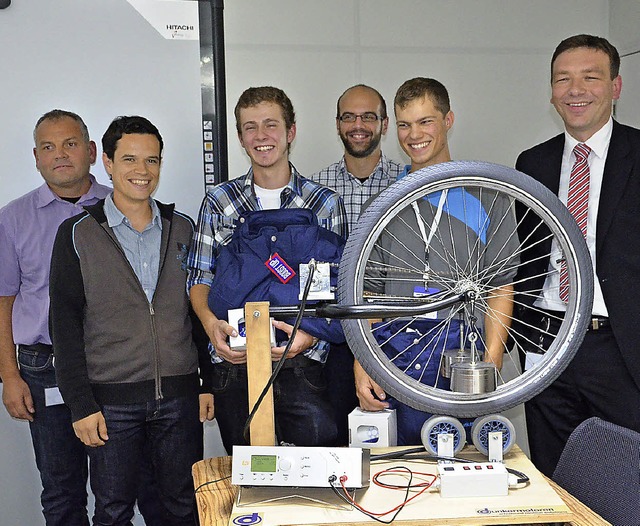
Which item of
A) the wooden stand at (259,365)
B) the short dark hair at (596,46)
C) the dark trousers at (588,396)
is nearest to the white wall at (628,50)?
the short dark hair at (596,46)

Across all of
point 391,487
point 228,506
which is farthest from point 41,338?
point 391,487

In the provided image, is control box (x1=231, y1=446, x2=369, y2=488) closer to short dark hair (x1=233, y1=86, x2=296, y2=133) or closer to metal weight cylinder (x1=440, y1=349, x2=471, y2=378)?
metal weight cylinder (x1=440, y1=349, x2=471, y2=378)

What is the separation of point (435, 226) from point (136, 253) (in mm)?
1021

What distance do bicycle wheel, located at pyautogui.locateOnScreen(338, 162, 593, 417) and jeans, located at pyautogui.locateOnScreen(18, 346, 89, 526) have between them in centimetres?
130

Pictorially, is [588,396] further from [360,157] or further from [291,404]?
[360,157]

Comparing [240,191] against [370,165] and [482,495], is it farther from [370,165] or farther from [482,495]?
[482,495]

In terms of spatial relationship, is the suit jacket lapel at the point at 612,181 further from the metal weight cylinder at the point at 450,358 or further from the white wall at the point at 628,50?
the white wall at the point at 628,50

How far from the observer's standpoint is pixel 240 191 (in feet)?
7.74

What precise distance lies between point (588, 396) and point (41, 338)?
180cm

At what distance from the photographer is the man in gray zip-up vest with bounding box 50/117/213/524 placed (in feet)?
7.39

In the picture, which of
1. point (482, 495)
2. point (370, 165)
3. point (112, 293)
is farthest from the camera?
point (370, 165)

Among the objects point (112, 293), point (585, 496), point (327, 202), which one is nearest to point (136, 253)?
point (112, 293)

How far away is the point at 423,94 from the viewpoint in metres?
2.09

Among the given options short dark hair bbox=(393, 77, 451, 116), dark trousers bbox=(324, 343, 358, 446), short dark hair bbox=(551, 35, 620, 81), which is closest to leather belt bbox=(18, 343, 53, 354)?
dark trousers bbox=(324, 343, 358, 446)
